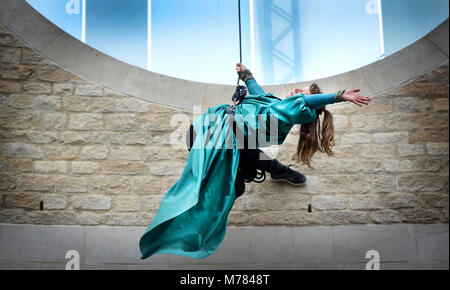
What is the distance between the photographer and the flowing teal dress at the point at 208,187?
232 centimetres

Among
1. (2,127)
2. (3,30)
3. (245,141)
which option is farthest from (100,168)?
(245,141)

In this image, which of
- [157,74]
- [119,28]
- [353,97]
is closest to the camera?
[353,97]

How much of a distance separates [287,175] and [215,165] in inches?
49.4

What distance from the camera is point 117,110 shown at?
3.72 meters

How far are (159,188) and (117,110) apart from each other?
676 millimetres

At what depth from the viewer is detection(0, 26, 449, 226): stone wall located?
11.7 feet

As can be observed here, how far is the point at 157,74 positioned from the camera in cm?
383

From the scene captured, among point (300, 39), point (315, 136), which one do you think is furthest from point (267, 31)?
point (315, 136)

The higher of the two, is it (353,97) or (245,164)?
(353,97)

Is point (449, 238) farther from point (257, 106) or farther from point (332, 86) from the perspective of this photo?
point (257, 106)

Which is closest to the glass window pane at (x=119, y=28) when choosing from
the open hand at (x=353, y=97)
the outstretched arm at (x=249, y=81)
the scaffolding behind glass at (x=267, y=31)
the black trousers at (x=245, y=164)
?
the scaffolding behind glass at (x=267, y=31)

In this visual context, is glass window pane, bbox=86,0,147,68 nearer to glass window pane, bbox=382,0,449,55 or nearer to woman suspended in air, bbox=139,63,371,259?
woman suspended in air, bbox=139,63,371,259

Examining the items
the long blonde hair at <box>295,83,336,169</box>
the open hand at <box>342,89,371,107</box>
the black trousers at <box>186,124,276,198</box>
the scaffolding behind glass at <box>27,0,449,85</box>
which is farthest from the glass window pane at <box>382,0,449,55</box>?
the open hand at <box>342,89,371,107</box>

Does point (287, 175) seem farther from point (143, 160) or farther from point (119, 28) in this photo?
point (119, 28)
